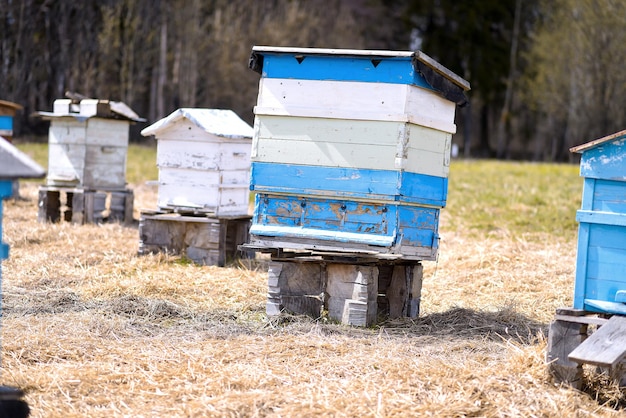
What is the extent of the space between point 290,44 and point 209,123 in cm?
2469

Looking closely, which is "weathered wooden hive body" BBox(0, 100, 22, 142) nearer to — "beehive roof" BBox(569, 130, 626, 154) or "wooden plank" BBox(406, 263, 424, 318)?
"wooden plank" BBox(406, 263, 424, 318)

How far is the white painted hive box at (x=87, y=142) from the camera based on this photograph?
10727 mm

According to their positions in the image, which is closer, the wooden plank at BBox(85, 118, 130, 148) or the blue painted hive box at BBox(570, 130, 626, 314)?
the blue painted hive box at BBox(570, 130, 626, 314)

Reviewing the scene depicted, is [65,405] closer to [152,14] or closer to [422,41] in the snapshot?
[152,14]

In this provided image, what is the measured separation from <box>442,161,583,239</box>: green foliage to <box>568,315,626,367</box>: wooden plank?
22.2 feet

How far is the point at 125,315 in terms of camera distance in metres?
6.39

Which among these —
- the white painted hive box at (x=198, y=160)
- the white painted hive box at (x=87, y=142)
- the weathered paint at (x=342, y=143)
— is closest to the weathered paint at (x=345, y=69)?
the weathered paint at (x=342, y=143)

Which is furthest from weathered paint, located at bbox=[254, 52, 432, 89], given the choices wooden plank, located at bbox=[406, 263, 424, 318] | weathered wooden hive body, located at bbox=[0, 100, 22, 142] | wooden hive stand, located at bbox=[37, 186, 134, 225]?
weathered wooden hive body, located at bbox=[0, 100, 22, 142]

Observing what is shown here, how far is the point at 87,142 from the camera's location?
1076cm

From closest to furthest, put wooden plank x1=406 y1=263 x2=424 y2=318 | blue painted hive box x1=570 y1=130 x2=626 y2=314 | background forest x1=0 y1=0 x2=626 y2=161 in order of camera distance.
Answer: blue painted hive box x1=570 y1=130 x2=626 y2=314
wooden plank x1=406 y1=263 x2=424 y2=318
background forest x1=0 y1=0 x2=626 y2=161

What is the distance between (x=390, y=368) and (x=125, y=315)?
2.38m

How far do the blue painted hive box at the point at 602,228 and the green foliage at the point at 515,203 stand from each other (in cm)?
633

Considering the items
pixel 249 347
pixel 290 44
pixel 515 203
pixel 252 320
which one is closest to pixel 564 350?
pixel 249 347

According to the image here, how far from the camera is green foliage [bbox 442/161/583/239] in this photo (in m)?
11.9
